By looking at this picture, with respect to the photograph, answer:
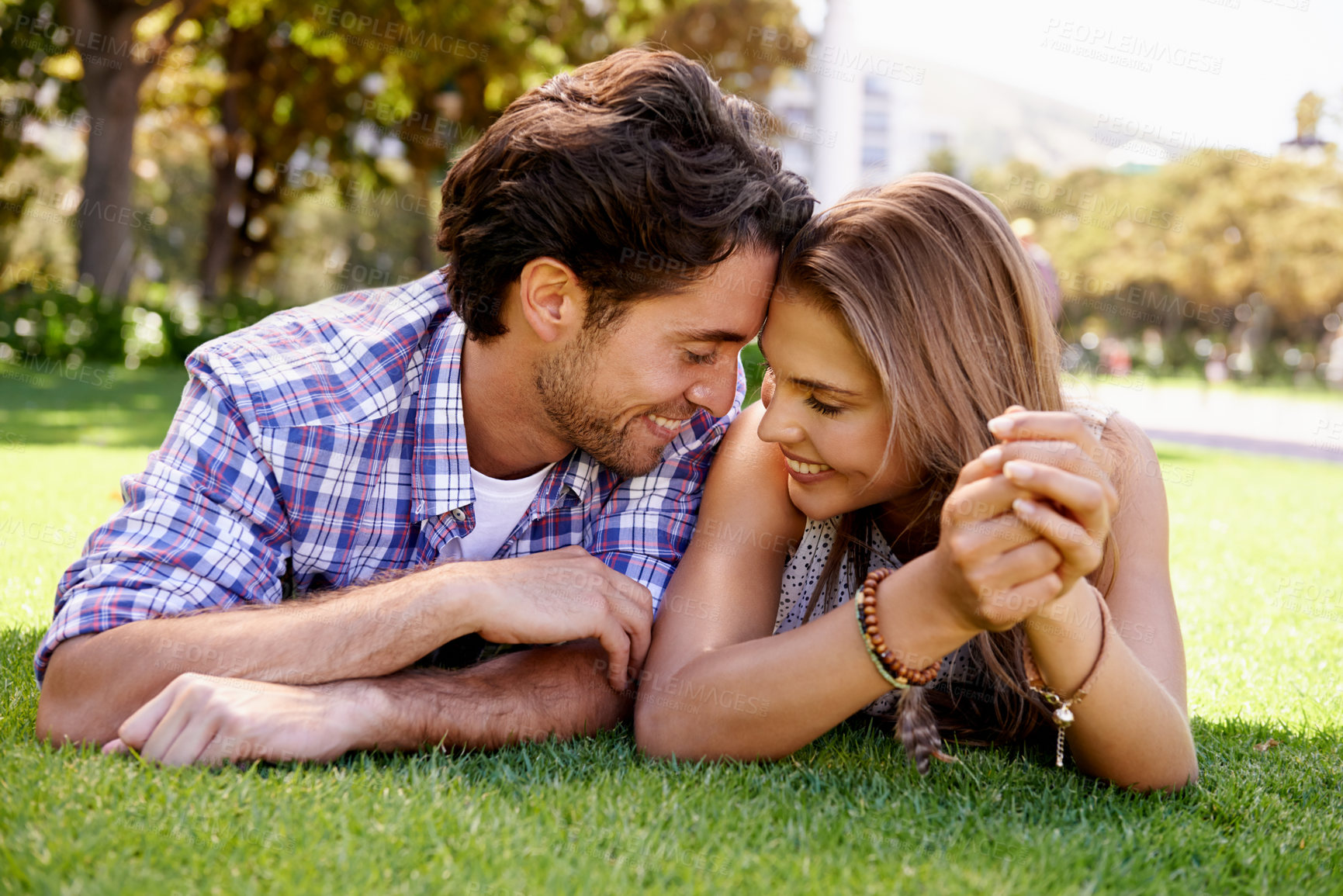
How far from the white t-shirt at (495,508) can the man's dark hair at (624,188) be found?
456 millimetres

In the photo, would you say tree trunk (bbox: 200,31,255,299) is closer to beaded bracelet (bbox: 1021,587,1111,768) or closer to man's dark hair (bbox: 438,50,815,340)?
man's dark hair (bbox: 438,50,815,340)

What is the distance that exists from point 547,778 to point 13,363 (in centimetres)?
1723

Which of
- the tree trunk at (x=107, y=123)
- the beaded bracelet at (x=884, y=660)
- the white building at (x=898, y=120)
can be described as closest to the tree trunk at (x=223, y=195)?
the tree trunk at (x=107, y=123)

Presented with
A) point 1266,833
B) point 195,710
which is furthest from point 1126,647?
point 195,710

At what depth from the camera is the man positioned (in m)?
2.38

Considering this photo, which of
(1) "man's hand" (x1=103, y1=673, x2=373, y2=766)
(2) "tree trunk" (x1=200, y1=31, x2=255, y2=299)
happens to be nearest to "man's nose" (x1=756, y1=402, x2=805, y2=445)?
(1) "man's hand" (x1=103, y1=673, x2=373, y2=766)

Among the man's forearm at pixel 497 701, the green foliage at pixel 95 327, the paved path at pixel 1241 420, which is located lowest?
the paved path at pixel 1241 420

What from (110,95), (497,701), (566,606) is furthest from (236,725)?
(110,95)

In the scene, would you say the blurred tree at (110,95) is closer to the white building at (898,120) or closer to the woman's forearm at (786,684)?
the white building at (898,120)

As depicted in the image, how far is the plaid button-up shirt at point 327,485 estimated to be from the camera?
2518 mm

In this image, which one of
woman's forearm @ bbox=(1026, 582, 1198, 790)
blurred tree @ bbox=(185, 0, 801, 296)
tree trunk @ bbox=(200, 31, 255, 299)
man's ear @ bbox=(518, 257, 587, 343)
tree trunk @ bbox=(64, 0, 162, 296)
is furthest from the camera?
tree trunk @ bbox=(200, 31, 255, 299)

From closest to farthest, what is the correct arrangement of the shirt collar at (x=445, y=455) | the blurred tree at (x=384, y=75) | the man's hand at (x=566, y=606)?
the man's hand at (x=566, y=606) → the shirt collar at (x=445, y=455) → the blurred tree at (x=384, y=75)

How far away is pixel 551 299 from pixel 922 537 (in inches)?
49.3

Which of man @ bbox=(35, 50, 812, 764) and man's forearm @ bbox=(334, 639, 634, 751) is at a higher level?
man @ bbox=(35, 50, 812, 764)
